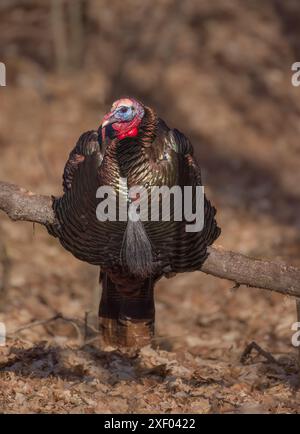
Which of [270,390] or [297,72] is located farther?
[297,72]

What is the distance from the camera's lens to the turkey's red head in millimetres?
4086

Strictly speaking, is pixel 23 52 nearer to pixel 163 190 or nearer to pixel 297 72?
pixel 297 72

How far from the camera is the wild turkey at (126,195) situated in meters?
4.12

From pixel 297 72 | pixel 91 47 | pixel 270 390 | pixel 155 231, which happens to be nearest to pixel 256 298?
pixel 270 390

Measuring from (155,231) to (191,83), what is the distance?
8422 mm

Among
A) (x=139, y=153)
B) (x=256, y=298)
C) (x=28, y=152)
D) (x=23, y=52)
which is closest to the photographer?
(x=139, y=153)

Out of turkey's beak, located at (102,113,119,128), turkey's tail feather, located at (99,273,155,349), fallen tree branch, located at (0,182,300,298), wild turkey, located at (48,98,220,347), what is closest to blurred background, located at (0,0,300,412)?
turkey's tail feather, located at (99,273,155,349)

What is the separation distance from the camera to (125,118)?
161 inches

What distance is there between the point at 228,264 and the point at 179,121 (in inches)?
290

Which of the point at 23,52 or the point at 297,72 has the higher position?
the point at 23,52

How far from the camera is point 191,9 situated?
44.3ft

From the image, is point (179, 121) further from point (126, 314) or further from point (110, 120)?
point (110, 120)

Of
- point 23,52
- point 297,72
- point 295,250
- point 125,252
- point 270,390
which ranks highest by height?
point 23,52

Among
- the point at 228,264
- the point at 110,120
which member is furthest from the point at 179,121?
the point at 110,120
